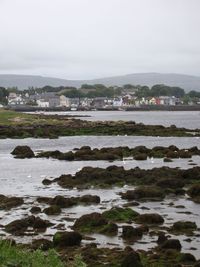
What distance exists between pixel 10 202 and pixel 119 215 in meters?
6.71

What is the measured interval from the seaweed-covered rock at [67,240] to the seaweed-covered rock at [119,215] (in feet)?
14.7

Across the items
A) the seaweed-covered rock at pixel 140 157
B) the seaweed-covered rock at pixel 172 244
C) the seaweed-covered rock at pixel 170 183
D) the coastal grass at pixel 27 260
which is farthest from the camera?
the seaweed-covered rock at pixel 140 157

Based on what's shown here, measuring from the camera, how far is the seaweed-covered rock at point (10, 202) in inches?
1126

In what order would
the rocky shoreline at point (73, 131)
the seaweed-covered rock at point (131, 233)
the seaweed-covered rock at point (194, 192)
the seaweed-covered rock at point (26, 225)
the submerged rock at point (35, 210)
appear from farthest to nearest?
1. the rocky shoreline at point (73, 131)
2. the seaweed-covered rock at point (194, 192)
3. the submerged rock at point (35, 210)
4. the seaweed-covered rock at point (26, 225)
5. the seaweed-covered rock at point (131, 233)

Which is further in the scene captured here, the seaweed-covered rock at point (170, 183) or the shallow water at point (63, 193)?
the seaweed-covered rock at point (170, 183)

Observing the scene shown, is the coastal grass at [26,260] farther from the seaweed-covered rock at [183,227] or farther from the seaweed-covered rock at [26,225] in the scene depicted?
the seaweed-covered rock at [183,227]

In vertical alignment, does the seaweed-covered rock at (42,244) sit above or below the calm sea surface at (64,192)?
above

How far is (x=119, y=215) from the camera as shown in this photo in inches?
1002

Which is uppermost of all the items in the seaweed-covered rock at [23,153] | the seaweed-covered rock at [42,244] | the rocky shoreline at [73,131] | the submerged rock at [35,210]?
the seaweed-covered rock at [42,244]

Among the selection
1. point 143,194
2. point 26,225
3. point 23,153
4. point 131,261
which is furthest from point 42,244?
point 23,153

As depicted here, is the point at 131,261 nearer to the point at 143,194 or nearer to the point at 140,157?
the point at 143,194

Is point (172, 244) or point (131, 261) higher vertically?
point (131, 261)

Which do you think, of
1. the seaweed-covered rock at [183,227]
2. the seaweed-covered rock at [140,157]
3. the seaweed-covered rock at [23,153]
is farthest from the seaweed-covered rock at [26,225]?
the seaweed-covered rock at [23,153]

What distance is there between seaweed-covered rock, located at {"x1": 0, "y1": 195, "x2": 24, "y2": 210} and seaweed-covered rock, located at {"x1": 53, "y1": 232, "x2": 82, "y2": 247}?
8.33 m
